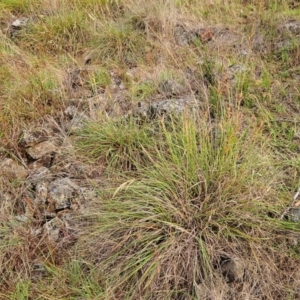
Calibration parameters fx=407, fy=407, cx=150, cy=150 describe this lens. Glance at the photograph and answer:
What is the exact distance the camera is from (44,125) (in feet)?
9.73

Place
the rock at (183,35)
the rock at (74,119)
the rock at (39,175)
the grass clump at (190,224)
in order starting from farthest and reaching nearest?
the rock at (183,35)
the rock at (74,119)
the rock at (39,175)
the grass clump at (190,224)

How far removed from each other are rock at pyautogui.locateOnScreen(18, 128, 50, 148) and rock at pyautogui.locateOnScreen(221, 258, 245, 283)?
5.11 feet

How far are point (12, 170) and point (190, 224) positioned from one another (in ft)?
4.05

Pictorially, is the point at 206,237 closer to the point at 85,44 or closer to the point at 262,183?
the point at 262,183

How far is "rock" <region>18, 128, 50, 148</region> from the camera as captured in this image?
2814mm

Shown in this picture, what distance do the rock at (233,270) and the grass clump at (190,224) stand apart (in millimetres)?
14

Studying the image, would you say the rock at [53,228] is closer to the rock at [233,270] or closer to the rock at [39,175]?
the rock at [39,175]

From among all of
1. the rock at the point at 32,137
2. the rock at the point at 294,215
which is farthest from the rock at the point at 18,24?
the rock at the point at 294,215

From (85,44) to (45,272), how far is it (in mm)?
2417

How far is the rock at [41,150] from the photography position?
2.73 metres

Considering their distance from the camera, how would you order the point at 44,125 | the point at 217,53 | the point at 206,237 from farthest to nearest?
the point at 217,53 → the point at 44,125 → the point at 206,237

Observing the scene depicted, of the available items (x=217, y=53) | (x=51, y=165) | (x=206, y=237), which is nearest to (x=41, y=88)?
(x=51, y=165)

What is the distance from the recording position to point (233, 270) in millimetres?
1937

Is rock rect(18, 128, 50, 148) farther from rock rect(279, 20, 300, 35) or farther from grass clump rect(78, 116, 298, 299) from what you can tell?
rock rect(279, 20, 300, 35)
